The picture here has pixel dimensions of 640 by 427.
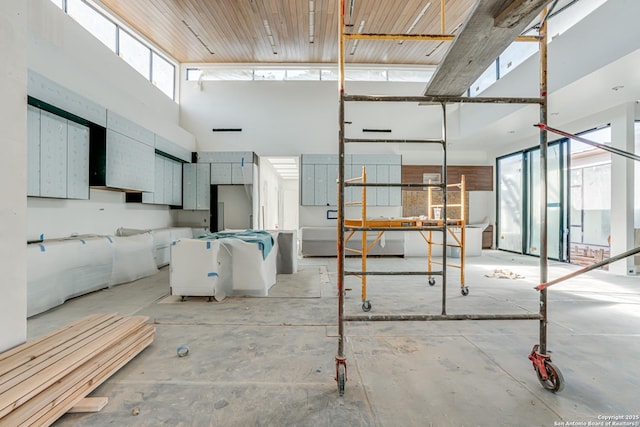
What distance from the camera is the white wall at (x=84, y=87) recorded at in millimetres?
3303

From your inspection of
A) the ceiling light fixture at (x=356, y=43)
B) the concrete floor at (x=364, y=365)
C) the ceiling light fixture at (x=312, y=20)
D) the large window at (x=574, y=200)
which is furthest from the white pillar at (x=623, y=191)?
the ceiling light fixture at (x=312, y=20)

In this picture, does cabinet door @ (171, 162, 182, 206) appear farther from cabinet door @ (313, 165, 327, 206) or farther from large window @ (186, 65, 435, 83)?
cabinet door @ (313, 165, 327, 206)

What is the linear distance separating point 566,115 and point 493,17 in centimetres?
566

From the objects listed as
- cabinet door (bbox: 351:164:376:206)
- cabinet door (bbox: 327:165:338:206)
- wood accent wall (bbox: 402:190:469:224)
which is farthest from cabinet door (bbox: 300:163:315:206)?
wood accent wall (bbox: 402:190:469:224)

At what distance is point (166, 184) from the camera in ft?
19.4

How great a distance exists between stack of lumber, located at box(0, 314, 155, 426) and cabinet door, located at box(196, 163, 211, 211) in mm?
4807

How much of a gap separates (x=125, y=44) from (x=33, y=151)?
12.0ft

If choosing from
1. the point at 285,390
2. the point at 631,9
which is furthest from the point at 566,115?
the point at 285,390

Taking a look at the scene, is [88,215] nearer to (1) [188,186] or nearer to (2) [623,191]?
(1) [188,186]

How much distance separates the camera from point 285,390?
154 cm

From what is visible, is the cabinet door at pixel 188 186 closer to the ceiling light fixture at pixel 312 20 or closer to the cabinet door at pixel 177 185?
the cabinet door at pixel 177 185

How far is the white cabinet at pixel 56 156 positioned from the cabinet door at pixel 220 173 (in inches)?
117

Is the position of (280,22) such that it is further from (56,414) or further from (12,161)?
(56,414)

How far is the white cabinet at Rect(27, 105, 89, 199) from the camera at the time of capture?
3.03 m
